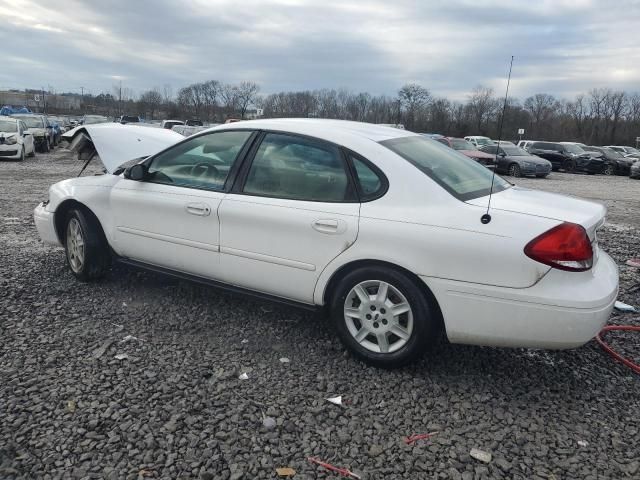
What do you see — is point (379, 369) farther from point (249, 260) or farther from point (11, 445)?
point (11, 445)

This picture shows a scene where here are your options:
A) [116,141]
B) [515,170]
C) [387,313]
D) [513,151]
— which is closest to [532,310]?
[387,313]

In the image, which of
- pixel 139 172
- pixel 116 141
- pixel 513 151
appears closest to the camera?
pixel 139 172

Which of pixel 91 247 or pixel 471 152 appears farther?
pixel 471 152

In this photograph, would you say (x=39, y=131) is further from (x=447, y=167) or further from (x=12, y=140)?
(x=447, y=167)

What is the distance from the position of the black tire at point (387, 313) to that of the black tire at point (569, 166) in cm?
2696

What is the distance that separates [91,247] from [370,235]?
274 centimetres

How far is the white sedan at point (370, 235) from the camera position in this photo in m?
2.86

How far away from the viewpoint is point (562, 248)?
2.82 meters

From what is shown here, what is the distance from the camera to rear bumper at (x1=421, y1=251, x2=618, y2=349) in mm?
2812

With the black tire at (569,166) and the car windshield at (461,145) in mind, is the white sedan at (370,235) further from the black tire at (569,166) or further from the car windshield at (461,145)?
the black tire at (569,166)

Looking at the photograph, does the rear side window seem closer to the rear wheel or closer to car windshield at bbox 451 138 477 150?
car windshield at bbox 451 138 477 150

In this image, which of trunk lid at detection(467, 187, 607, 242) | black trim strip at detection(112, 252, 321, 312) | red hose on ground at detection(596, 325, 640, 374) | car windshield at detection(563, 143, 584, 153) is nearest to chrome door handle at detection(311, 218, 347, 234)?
black trim strip at detection(112, 252, 321, 312)

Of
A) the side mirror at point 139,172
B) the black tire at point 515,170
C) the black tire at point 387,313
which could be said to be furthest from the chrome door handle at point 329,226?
the black tire at point 515,170

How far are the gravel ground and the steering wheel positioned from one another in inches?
44.0
